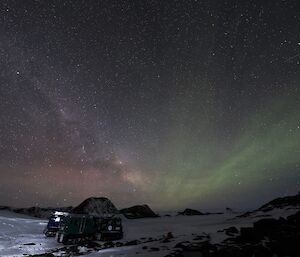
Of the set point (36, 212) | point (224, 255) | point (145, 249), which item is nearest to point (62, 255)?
point (145, 249)

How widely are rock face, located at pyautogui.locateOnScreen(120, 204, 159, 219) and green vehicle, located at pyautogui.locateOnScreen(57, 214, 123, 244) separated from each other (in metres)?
48.9

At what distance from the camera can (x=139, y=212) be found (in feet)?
296

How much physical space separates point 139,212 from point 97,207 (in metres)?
→ 14.1

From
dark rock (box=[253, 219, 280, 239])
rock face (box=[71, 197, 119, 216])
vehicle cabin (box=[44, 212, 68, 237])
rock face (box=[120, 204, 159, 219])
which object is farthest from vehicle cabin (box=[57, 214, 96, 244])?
rock face (box=[120, 204, 159, 219])

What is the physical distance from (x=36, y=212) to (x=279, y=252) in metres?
77.4

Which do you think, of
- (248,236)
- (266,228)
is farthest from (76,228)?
(266,228)

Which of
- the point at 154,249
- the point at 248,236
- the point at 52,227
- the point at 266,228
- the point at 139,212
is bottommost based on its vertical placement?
the point at 154,249

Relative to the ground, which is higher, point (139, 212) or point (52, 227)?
point (139, 212)

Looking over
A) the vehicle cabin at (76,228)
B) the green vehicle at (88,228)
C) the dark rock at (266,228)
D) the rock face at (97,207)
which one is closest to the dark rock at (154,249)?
the dark rock at (266,228)

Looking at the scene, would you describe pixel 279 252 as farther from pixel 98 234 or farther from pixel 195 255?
pixel 98 234

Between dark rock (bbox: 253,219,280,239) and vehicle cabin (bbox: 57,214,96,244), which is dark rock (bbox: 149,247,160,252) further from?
vehicle cabin (bbox: 57,214,96,244)

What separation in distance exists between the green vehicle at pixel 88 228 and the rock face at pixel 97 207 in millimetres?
44224

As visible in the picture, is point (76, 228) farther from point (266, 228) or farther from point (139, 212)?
point (139, 212)

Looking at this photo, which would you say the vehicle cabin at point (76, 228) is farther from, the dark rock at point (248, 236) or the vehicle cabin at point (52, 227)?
the dark rock at point (248, 236)
